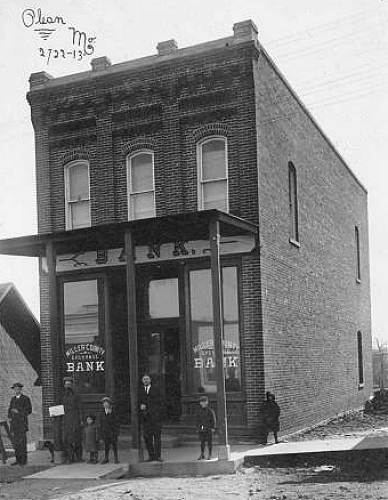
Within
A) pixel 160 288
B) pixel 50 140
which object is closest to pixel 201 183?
pixel 160 288

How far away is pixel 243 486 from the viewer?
38.9 ft

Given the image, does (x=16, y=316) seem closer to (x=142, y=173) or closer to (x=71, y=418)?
(x=142, y=173)

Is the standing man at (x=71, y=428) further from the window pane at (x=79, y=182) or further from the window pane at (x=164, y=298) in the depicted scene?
the window pane at (x=79, y=182)

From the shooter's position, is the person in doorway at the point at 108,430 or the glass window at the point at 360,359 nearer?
the person in doorway at the point at 108,430

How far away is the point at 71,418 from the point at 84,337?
10.6 ft

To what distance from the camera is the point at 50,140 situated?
18812mm

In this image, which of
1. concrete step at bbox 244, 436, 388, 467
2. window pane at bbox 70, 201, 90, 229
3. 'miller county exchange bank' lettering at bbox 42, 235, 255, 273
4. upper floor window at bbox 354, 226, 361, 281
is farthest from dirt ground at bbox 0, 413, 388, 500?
upper floor window at bbox 354, 226, 361, 281

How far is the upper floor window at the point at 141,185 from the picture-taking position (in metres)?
17.8

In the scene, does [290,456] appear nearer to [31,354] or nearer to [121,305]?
[121,305]

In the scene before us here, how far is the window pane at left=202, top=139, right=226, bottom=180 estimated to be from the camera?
1702 centimetres

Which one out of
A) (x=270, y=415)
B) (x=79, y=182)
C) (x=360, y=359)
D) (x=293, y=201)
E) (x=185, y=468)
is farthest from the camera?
(x=360, y=359)

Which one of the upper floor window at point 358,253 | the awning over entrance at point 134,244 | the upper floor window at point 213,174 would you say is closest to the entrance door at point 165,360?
the awning over entrance at point 134,244

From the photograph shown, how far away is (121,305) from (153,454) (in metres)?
4.86

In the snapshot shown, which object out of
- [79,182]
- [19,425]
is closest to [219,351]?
[19,425]
